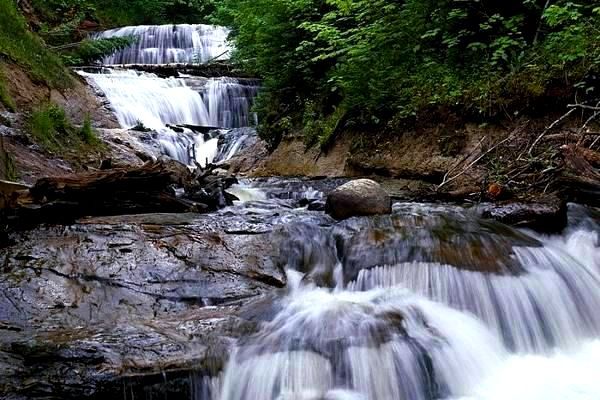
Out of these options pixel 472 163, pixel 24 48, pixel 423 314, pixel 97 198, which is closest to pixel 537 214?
pixel 472 163

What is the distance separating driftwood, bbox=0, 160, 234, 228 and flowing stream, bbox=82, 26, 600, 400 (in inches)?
41.2

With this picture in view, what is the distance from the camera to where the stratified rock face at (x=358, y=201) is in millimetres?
5645

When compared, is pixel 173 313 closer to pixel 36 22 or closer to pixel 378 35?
pixel 378 35

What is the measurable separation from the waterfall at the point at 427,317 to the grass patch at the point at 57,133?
388 cm

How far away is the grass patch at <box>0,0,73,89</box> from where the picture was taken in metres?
8.99

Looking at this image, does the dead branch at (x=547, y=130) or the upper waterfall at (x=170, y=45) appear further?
the upper waterfall at (x=170, y=45)

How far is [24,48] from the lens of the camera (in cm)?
951

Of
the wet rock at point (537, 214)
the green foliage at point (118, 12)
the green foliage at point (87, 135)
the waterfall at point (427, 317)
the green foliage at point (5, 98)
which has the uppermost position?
the green foliage at point (118, 12)

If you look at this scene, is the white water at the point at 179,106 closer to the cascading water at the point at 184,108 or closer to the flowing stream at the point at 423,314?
the cascading water at the point at 184,108

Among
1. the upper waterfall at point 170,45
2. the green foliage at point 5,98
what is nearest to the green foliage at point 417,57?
the green foliage at point 5,98

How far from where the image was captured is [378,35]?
8.56 metres

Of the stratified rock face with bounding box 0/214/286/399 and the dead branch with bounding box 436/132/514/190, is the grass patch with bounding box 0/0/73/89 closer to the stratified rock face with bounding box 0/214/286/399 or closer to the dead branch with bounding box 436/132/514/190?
the stratified rock face with bounding box 0/214/286/399

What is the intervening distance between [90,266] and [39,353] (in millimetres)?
1183

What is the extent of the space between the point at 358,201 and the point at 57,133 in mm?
4576
